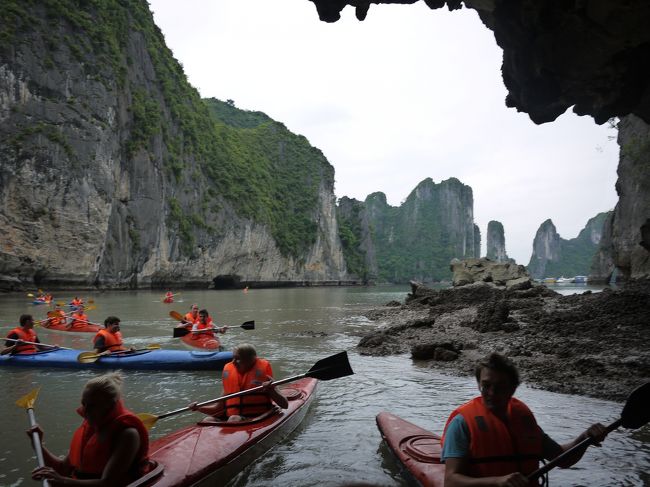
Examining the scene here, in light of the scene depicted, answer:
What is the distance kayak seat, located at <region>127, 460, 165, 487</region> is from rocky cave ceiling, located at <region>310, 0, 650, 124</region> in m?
7.69

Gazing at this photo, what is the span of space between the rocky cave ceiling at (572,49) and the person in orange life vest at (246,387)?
6498mm

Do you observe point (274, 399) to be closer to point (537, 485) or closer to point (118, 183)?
point (537, 485)

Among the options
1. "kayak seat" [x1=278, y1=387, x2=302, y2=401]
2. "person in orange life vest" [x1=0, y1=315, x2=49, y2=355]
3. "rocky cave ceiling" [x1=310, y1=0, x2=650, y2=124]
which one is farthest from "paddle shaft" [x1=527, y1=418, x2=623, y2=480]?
"person in orange life vest" [x1=0, y1=315, x2=49, y2=355]

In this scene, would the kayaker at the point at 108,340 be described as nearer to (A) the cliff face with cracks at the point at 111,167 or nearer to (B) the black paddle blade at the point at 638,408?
(B) the black paddle blade at the point at 638,408

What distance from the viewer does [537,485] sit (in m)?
2.52

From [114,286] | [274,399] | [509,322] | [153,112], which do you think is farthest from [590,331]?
[153,112]

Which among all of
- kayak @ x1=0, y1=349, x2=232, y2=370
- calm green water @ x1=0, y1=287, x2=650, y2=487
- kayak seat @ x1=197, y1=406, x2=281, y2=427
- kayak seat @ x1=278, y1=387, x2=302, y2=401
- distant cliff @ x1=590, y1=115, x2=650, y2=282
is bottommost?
calm green water @ x1=0, y1=287, x2=650, y2=487

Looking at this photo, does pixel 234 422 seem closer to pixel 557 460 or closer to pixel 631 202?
pixel 557 460

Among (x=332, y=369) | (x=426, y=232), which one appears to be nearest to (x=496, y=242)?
(x=426, y=232)

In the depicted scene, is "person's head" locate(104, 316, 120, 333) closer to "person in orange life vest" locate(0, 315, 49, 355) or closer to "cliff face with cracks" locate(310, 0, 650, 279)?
"person in orange life vest" locate(0, 315, 49, 355)

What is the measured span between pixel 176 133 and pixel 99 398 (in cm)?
4771

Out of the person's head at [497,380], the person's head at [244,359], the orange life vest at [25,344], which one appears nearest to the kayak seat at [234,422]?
the person's head at [244,359]

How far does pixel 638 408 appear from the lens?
2920 millimetres

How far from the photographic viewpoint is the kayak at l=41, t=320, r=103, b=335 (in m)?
13.2
